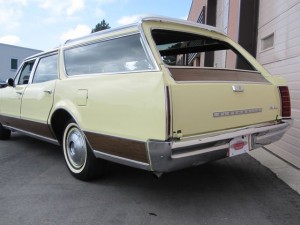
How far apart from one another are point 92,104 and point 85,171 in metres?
0.96

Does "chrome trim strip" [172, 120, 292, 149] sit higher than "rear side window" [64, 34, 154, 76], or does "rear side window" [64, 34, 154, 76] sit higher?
"rear side window" [64, 34, 154, 76]

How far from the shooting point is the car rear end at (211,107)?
3.28 m

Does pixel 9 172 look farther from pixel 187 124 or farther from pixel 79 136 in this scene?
pixel 187 124

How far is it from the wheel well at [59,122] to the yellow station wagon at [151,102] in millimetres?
14

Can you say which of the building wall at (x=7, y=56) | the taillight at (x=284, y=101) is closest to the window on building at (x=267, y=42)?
the taillight at (x=284, y=101)

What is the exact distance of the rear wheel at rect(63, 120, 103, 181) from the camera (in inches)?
177

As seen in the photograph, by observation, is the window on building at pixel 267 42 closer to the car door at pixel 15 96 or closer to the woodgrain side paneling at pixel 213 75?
the woodgrain side paneling at pixel 213 75

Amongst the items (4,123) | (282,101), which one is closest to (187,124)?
(282,101)

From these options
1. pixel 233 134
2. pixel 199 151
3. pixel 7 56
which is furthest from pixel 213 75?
pixel 7 56

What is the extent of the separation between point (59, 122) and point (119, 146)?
1.70 m

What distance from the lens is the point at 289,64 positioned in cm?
580

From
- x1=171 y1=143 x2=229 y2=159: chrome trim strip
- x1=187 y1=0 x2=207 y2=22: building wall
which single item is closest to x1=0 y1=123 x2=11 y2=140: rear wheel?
x1=171 y1=143 x2=229 y2=159: chrome trim strip

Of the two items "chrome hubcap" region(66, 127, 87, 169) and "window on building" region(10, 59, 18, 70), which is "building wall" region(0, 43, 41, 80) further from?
"chrome hubcap" region(66, 127, 87, 169)

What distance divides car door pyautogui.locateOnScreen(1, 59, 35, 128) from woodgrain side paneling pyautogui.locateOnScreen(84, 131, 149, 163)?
8.19 feet
